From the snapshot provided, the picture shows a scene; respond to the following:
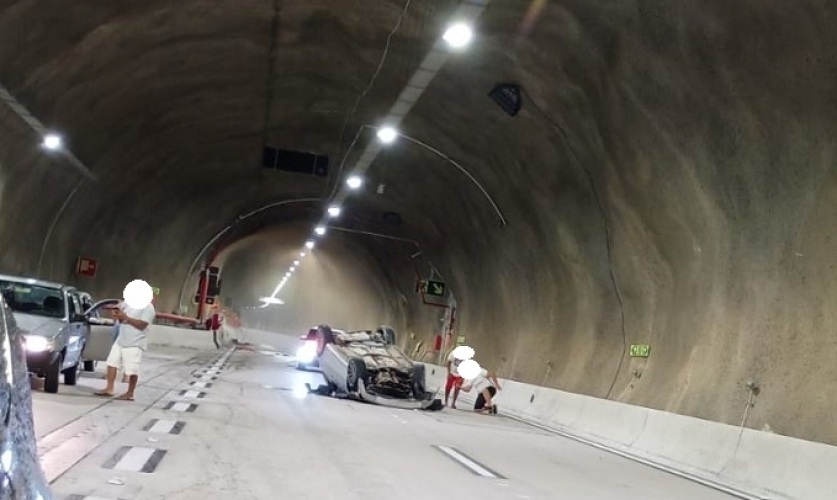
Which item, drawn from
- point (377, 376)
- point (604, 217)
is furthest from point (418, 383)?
point (604, 217)

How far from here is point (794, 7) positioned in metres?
11.3

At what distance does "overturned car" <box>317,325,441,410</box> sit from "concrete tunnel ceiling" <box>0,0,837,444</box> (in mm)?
4527

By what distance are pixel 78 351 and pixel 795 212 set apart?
11009 mm

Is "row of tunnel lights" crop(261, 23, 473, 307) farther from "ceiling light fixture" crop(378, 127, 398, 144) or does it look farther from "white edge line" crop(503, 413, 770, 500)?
"white edge line" crop(503, 413, 770, 500)

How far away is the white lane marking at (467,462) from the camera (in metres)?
10.5

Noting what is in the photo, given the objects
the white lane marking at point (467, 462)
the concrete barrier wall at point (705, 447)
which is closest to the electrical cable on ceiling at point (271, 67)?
the white lane marking at point (467, 462)

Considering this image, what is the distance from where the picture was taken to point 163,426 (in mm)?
11391

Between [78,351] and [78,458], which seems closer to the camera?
[78,458]

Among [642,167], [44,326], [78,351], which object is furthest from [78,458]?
[642,167]

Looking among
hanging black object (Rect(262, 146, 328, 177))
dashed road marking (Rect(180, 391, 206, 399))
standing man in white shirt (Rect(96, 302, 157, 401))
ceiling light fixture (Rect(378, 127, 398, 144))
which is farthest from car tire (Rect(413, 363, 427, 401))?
hanging black object (Rect(262, 146, 328, 177))

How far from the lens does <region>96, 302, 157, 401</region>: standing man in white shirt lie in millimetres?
13734

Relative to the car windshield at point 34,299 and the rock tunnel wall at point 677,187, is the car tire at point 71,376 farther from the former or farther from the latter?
the rock tunnel wall at point 677,187

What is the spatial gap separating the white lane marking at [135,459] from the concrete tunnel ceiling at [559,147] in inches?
306

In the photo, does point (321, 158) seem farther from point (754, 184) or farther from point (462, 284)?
point (754, 184)
